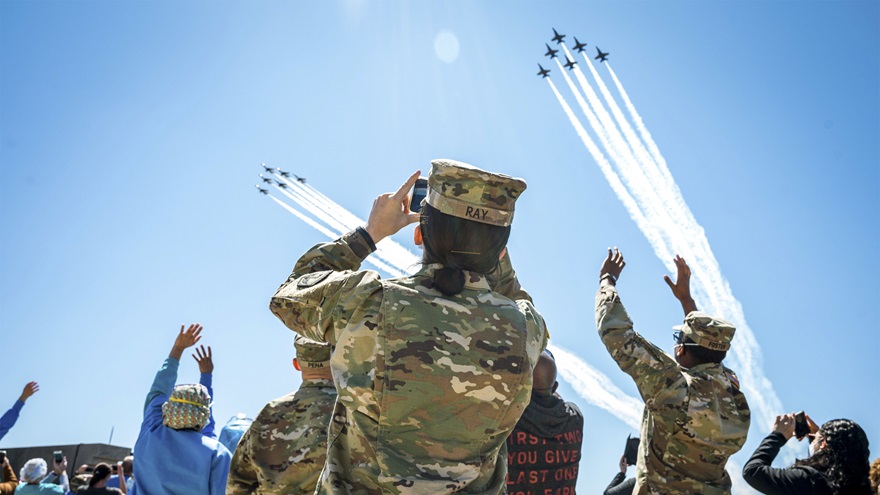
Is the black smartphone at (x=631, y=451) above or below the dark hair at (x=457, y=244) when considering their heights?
below

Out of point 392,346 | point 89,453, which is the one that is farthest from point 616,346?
point 89,453

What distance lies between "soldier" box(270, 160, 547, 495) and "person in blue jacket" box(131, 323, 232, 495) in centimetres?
289

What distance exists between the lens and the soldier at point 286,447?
4.11 metres

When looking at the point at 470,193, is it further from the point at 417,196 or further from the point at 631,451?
the point at 631,451

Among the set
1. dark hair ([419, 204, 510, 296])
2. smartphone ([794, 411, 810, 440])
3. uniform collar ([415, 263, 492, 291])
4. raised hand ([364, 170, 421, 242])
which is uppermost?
raised hand ([364, 170, 421, 242])

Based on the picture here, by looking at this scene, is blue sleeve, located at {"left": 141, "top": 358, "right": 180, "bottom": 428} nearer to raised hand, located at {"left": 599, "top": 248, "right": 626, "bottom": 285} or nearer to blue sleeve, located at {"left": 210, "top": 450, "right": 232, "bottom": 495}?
blue sleeve, located at {"left": 210, "top": 450, "right": 232, "bottom": 495}

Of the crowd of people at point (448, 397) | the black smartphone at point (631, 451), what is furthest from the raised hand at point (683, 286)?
the black smartphone at point (631, 451)

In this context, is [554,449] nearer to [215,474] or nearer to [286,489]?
[286,489]

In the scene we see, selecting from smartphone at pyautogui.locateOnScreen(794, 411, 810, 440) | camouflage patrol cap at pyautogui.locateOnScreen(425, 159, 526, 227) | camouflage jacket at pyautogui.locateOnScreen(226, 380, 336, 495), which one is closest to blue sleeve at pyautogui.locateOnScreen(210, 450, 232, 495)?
camouflage jacket at pyautogui.locateOnScreen(226, 380, 336, 495)

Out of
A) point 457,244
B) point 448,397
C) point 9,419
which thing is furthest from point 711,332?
point 9,419

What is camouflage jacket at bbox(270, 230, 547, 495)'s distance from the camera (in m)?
2.76

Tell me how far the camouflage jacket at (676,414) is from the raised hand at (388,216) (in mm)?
2582

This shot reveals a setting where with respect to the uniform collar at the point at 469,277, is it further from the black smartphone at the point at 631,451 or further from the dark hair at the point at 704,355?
the black smartphone at the point at 631,451

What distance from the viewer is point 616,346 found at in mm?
5488
